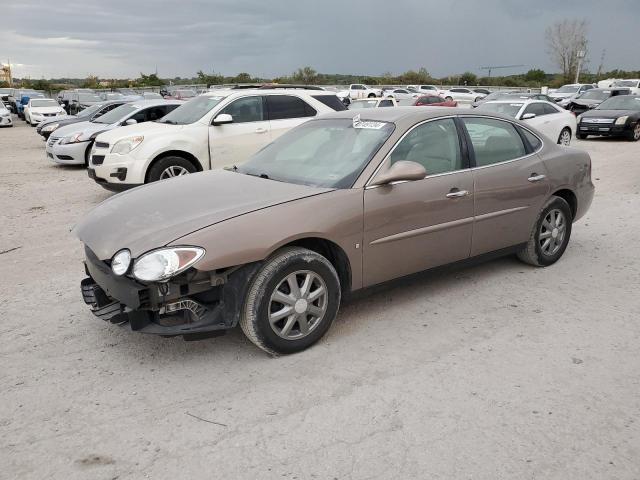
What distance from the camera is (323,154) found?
440cm

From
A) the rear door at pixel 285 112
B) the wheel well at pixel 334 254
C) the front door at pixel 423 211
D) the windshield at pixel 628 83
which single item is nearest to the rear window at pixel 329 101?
the rear door at pixel 285 112

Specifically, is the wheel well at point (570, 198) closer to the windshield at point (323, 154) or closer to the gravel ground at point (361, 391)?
the gravel ground at point (361, 391)

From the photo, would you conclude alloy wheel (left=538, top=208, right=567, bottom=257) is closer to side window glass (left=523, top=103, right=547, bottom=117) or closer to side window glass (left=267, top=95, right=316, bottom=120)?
side window glass (left=267, top=95, right=316, bottom=120)

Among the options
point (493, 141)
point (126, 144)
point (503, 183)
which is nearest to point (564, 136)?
point (493, 141)

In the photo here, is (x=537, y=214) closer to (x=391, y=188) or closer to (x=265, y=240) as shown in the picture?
(x=391, y=188)

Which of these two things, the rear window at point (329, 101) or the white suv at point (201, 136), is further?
the rear window at point (329, 101)

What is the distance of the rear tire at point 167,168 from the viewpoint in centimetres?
835

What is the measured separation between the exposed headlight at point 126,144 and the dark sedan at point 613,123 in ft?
48.0

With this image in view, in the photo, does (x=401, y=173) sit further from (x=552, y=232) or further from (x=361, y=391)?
(x=552, y=232)

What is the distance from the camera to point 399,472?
2.58 m

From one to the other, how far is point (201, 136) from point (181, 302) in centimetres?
573

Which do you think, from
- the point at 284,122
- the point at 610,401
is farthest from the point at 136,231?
the point at 284,122

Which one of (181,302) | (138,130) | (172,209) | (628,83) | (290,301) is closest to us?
(181,302)

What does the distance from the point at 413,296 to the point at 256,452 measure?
7.79 feet
